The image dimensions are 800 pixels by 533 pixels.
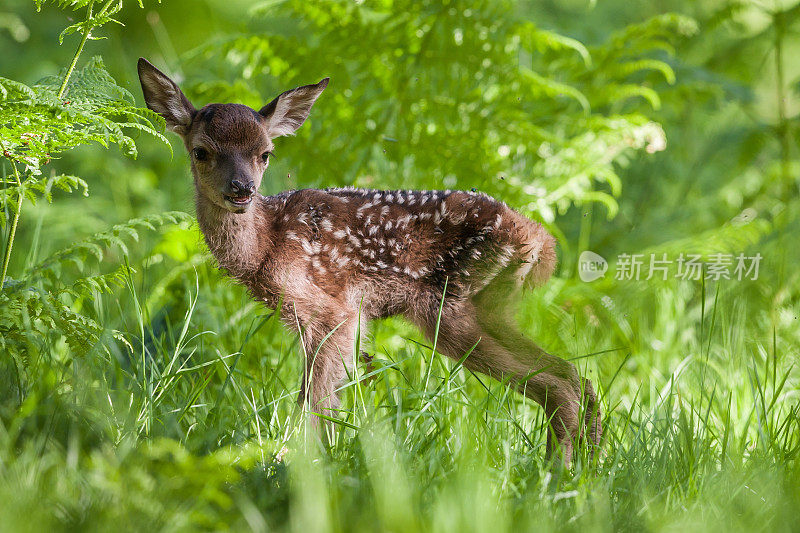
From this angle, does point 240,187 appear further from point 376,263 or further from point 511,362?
point 511,362

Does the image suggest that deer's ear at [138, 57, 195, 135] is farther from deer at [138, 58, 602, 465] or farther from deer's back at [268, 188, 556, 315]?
deer's back at [268, 188, 556, 315]

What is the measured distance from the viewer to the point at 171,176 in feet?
20.6

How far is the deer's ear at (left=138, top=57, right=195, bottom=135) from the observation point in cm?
287

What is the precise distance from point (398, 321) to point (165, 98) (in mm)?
1384

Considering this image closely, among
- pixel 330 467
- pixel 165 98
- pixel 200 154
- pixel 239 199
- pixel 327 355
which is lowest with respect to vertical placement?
pixel 330 467

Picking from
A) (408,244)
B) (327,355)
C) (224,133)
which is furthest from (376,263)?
(224,133)

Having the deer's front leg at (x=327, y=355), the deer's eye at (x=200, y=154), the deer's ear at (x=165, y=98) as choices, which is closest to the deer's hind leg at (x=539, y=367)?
the deer's front leg at (x=327, y=355)

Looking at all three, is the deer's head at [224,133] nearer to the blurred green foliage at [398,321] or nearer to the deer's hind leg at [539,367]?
the blurred green foliage at [398,321]

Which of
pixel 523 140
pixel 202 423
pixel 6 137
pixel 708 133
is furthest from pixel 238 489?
pixel 708 133

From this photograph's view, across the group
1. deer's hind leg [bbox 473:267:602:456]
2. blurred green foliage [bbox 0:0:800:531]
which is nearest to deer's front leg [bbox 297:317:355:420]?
blurred green foliage [bbox 0:0:800:531]

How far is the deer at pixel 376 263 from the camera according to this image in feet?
10.1

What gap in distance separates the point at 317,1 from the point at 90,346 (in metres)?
2.20

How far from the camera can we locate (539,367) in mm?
3139

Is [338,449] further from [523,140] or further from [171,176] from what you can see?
[171,176]
